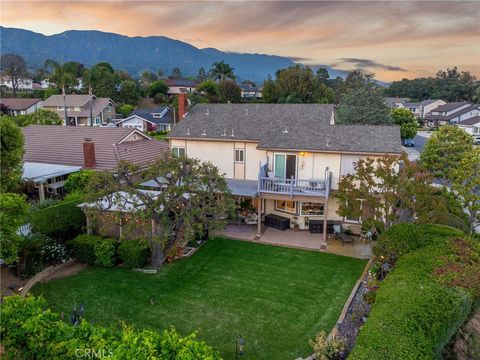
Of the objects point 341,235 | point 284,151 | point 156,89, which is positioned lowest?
point 341,235

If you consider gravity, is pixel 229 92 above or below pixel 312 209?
above

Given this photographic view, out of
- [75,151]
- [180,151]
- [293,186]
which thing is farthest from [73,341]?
[75,151]

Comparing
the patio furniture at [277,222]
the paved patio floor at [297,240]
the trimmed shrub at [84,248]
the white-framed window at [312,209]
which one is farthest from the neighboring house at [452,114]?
the trimmed shrub at [84,248]

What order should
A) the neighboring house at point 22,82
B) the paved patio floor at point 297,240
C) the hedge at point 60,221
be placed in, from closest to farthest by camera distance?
the hedge at point 60,221 < the paved patio floor at point 297,240 < the neighboring house at point 22,82

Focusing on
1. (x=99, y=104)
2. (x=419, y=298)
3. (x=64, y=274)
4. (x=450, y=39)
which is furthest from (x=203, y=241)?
(x=99, y=104)

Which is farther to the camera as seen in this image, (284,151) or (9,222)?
(284,151)

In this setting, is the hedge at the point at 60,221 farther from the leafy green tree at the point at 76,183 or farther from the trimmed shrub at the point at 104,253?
the leafy green tree at the point at 76,183

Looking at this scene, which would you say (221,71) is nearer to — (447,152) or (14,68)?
(14,68)
